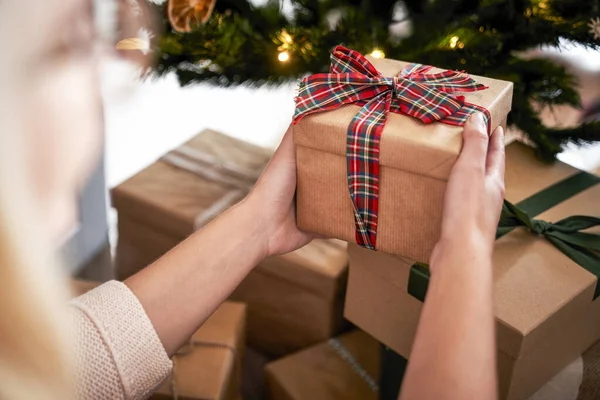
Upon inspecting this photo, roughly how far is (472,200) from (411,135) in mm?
102

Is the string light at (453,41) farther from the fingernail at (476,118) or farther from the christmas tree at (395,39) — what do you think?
the fingernail at (476,118)

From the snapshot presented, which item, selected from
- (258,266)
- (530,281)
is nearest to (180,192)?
(258,266)

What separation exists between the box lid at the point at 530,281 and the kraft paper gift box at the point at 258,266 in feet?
0.92

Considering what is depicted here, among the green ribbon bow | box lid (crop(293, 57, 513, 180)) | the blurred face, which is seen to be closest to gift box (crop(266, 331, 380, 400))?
the green ribbon bow

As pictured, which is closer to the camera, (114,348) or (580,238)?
(114,348)

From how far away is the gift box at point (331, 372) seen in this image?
1101 mm

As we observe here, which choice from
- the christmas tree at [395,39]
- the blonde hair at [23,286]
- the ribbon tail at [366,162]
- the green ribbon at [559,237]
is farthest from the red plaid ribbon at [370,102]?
A: the blonde hair at [23,286]

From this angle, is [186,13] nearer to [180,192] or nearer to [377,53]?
[377,53]

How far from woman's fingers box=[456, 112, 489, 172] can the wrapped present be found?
0.04ft

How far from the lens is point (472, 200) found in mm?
629

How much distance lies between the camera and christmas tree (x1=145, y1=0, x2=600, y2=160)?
92cm

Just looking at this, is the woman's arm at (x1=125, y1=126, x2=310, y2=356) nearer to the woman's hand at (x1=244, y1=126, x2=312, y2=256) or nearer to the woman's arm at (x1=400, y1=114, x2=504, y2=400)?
the woman's hand at (x1=244, y1=126, x2=312, y2=256)

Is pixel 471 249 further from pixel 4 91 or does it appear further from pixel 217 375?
pixel 217 375

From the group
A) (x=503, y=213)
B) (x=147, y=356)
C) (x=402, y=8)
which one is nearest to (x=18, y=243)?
(x=147, y=356)
